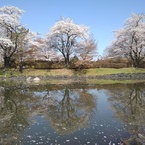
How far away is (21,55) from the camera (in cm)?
4225

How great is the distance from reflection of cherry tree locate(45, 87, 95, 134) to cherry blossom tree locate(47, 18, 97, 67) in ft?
88.1

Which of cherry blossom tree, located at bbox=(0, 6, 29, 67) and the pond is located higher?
cherry blossom tree, located at bbox=(0, 6, 29, 67)

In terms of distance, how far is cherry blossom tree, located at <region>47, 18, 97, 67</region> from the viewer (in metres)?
42.0

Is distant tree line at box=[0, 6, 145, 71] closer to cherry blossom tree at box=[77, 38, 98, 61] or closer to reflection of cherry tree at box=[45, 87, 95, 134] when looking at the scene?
cherry blossom tree at box=[77, 38, 98, 61]

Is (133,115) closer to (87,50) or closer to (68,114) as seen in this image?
(68,114)

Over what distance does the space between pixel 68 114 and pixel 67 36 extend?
31.7 metres

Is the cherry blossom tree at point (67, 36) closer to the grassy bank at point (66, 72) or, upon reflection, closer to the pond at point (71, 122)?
the grassy bank at point (66, 72)

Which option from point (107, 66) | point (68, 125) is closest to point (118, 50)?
point (107, 66)

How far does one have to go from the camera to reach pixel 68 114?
41.2ft

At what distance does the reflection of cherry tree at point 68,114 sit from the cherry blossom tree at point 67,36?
26.9m

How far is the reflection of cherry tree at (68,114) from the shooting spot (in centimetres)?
1027

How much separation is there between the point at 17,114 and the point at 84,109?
12.6ft

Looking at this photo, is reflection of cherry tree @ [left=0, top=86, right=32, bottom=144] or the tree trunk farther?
the tree trunk

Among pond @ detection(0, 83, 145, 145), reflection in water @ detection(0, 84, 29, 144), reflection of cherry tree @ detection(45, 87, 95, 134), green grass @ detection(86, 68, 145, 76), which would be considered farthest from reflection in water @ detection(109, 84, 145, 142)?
green grass @ detection(86, 68, 145, 76)
